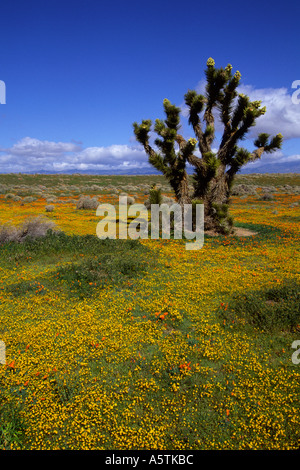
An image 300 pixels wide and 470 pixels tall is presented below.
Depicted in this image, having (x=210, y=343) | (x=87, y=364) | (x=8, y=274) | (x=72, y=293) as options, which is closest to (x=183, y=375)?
(x=210, y=343)

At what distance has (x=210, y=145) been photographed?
22.2 meters

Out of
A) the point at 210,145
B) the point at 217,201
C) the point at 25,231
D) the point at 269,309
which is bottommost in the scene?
the point at 269,309

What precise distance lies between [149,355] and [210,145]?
1875 cm

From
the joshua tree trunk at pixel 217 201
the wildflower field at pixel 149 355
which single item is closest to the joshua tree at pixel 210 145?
the joshua tree trunk at pixel 217 201

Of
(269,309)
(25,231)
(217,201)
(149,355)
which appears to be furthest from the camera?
(217,201)

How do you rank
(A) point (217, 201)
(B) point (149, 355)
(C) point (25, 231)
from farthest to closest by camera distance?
(A) point (217, 201) → (C) point (25, 231) → (B) point (149, 355)

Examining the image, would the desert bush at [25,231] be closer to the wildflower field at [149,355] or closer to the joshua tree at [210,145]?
the wildflower field at [149,355]

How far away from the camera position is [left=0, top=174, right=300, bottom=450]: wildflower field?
5473mm

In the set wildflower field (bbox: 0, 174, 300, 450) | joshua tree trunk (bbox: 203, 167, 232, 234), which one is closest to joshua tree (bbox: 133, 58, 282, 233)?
joshua tree trunk (bbox: 203, 167, 232, 234)

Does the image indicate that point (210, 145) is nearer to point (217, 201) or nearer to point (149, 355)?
point (217, 201)

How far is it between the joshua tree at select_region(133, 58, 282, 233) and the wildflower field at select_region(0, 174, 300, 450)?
8.89 metres

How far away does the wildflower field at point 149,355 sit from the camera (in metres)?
5.47

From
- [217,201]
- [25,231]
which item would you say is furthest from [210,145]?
[25,231]

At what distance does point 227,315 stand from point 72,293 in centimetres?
646
